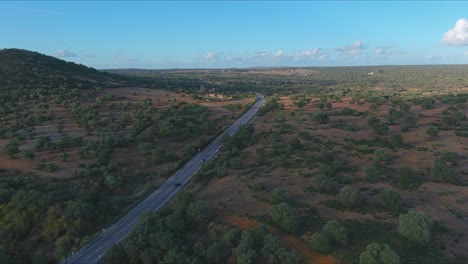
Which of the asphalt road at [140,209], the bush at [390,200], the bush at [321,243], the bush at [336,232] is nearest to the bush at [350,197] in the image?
the bush at [390,200]

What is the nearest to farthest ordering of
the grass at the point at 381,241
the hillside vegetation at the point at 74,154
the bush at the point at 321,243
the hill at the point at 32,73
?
the grass at the point at 381,241, the bush at the point at 321,243, the hillside vegetation at the point at 74,154, the hill at the point at 32,73

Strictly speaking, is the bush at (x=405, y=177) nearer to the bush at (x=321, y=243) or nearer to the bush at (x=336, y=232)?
the bush at (x=336, y=232)

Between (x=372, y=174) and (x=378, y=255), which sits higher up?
(x=378, y=255)

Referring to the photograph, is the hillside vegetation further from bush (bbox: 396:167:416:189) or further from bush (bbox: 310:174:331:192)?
bush (bbox: 396:167:416:189)

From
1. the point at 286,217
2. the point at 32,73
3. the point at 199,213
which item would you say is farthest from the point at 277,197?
the point at 32,73

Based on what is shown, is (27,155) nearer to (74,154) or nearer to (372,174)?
(74,154)
